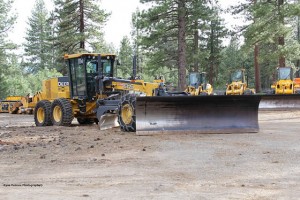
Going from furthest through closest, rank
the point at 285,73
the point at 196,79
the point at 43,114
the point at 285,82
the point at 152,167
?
the point at 196,79 < the point at 285,73 < the point at 285,82 < the point at 43,114 < the point at 152,167

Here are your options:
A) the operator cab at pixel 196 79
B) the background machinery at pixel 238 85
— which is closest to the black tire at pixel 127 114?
the background machinery at pixel 238 85

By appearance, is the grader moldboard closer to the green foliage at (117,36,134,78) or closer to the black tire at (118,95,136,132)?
the black tire at (118,95,136,132)

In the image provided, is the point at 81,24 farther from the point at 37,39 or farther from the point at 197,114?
the point at 37,39

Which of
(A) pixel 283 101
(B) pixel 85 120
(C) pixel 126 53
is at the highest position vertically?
(C) pixel 126 53

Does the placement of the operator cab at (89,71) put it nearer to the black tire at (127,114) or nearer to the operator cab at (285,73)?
the black tire at (127,114)

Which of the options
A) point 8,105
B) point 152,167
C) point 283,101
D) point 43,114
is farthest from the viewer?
point 8,105

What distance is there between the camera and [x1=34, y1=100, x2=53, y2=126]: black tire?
14.6 m

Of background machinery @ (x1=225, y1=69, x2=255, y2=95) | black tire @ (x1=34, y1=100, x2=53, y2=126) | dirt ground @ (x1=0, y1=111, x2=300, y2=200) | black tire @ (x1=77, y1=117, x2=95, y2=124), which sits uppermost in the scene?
background machinery @ (x1=225, y1=69, x2=255, y2=95)

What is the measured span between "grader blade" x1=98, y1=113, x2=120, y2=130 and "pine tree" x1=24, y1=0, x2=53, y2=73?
55277mm

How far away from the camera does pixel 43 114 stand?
1490cm

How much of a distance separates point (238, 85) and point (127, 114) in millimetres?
15484

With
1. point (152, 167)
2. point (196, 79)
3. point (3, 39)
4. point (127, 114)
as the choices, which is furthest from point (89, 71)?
point (3, 39)

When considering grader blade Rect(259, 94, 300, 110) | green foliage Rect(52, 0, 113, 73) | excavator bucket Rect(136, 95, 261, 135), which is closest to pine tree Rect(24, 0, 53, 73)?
green foliage Rect(52, 0, 113, 73)

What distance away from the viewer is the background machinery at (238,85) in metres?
25.0
